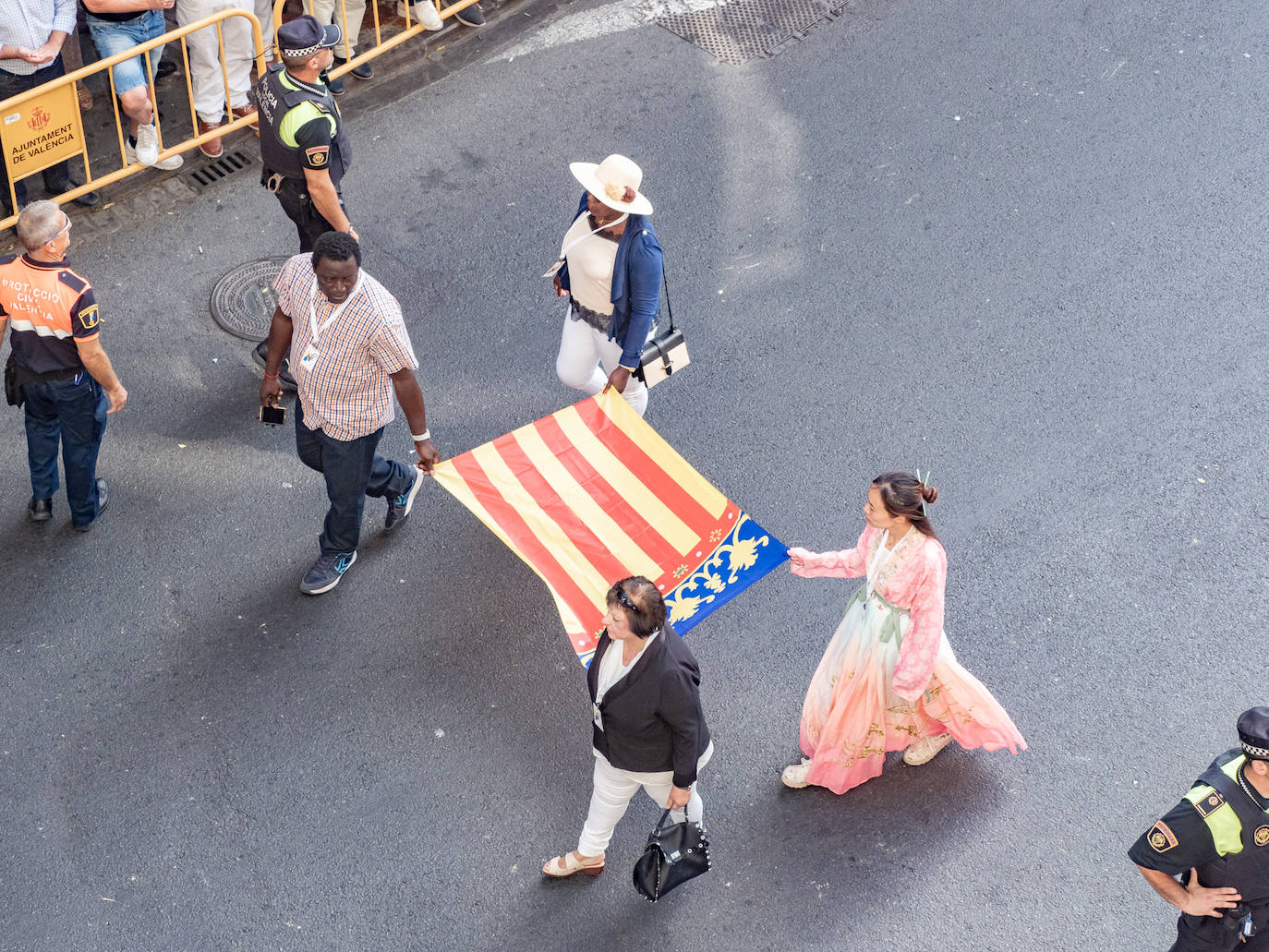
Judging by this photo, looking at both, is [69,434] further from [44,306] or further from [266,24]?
[266,24]

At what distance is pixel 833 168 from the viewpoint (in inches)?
387

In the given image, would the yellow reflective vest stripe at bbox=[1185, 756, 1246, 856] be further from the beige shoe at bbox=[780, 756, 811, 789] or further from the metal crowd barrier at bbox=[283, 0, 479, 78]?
the metal crowd barrier at bbox=[283, 0, 479, 78]

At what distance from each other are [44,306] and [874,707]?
4274 mm

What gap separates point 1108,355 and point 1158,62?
3.67 m

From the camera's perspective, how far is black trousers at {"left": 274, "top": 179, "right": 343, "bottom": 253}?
754cm

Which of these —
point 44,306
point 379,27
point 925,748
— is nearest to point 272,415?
point 44,306

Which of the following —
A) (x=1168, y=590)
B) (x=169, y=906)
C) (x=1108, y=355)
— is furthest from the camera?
(x=1108, y=355)

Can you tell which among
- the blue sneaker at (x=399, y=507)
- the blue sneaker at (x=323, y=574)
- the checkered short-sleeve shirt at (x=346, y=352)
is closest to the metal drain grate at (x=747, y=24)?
the blue sneaker at (x=399, y=507)

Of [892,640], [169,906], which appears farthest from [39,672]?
[892,640]

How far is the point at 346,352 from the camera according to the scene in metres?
6.18

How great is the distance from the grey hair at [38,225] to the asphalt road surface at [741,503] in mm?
1682

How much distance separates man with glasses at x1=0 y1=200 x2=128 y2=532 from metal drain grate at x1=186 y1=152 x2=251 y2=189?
9.18ft

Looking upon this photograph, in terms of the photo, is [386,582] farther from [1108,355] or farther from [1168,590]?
[1108,355]

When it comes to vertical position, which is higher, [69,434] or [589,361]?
[589,361]
